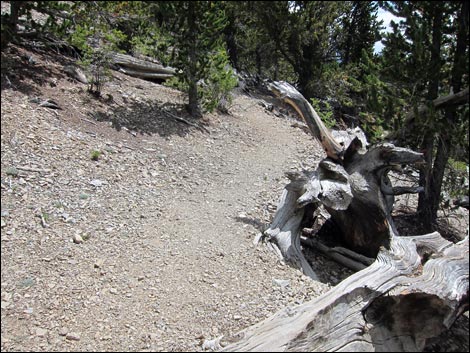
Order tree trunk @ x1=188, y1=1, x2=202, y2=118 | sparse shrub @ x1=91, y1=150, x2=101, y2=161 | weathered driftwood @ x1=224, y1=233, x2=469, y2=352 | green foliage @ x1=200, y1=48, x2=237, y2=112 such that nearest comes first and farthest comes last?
weathered driftwood @ x1=224, y1=233, x2=469, y2=352
sparse shrub @ x1=91, y1=150, x2=101, y2=161
tree trunk @ x1=188, y1=1, x2=202, y2=118
green foliage @ x1=200, y1=48, x2=237, y2=112

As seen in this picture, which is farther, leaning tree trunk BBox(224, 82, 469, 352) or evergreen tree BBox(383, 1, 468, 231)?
evergreen tree BBox(383, 1, 468, 231)

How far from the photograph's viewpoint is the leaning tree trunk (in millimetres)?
3576

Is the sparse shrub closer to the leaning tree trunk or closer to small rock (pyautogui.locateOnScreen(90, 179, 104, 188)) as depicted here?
small rock (pyautogui.locateOnScreen(90, 179, 104, 188))

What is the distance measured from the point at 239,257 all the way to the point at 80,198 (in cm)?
211

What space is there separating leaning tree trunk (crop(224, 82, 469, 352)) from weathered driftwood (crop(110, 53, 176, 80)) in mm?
6148

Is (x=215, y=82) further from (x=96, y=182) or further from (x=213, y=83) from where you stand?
(x=96, y=182)

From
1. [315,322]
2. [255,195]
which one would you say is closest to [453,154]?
[255,195]

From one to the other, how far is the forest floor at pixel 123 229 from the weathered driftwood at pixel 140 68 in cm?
189

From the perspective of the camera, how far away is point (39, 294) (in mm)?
3871

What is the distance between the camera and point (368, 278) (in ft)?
13.2

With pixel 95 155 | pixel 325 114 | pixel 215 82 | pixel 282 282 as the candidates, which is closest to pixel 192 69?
pixel 215 82

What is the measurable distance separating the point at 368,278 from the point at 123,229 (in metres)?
2.81

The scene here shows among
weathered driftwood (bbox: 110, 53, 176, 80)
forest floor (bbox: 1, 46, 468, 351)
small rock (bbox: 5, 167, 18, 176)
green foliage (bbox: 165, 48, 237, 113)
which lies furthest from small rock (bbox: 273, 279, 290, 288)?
weathered driftwood (bbox: 110, 53, 176, 80)

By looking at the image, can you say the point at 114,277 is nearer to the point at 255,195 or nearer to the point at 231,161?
the point at 255,195
